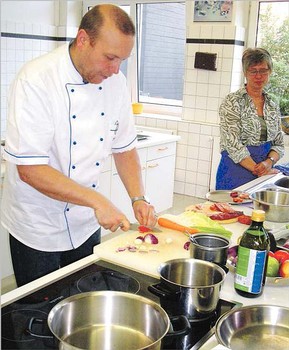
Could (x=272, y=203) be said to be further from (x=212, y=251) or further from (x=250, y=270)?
(x=250, y=270)

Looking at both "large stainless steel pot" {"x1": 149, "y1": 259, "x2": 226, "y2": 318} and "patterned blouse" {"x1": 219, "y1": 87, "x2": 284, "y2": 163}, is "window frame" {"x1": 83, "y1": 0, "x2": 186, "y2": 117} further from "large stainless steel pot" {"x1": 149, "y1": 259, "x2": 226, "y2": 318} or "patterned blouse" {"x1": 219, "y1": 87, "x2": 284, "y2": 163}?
"large stainless steel pot" {"x1": 149, "y1": 259, "x2": 226, "y2": 318}

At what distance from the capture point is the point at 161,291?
3.75ft

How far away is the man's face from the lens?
1363 mm

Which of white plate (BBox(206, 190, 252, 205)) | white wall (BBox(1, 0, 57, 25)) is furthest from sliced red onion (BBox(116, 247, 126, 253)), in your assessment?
white wall (BBox(1, 0, 57, 25))

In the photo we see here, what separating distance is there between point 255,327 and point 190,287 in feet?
0.57

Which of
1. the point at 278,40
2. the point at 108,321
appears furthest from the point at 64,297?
the point at 278,40

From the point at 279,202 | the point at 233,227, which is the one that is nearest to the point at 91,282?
the point at 233,227

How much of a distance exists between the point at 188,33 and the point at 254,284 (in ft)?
12.7

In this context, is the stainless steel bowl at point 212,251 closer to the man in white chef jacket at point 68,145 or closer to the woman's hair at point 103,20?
the man in white chef jacket at point 68,145

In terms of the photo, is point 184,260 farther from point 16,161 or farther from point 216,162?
point 216,162

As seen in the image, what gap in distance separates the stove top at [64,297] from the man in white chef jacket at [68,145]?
0.14 meters

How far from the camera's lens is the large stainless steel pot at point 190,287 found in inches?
41.7

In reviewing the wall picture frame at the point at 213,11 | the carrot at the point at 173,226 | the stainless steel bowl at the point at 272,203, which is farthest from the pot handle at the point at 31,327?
the wall picture frame at the point at 213,11

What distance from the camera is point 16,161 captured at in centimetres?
140
